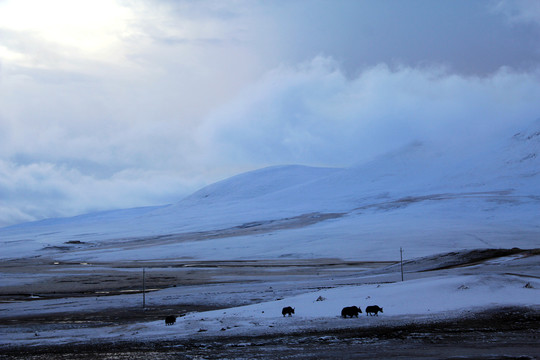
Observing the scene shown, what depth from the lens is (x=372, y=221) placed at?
11506 cm

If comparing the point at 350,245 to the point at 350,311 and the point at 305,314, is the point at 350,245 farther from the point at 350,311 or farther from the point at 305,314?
the point at 350,311

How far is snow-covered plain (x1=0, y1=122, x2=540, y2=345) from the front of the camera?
887 inches

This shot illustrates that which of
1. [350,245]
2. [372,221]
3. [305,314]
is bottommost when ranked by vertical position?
[305,314]

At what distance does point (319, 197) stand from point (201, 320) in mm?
161586

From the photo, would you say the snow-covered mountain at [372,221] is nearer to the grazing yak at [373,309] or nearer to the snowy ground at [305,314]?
the snowy ground at [305,314]

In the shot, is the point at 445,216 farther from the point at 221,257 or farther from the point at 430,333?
the point at 430,333

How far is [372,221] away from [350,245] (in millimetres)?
31802

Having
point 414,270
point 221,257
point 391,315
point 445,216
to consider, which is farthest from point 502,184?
point 391,315

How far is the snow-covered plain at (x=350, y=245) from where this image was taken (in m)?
22.5

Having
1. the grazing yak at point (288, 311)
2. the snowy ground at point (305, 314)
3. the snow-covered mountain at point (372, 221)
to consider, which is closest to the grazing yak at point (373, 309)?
the snowy ground at point (305, 314)

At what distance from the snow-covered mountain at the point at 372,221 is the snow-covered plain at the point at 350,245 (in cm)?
30

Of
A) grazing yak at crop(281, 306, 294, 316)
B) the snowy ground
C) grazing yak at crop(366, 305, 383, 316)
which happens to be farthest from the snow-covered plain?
grazing yak at crop(366, 305, 383, 316)

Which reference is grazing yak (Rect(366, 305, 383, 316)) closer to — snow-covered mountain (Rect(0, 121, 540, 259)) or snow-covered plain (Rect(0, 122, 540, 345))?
snow-covered plain (Rect(0, 122, 540, 345))

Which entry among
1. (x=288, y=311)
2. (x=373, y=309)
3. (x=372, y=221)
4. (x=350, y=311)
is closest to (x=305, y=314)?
(x=288, y=311)
